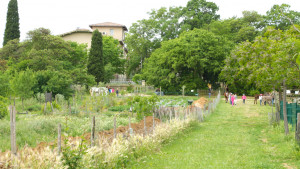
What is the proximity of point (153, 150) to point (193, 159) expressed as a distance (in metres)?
1.55

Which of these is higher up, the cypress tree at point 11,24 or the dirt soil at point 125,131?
Result: the cypress tree at point 11,24

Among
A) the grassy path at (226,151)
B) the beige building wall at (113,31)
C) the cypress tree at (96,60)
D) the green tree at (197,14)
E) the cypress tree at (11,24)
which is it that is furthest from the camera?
the beige building wall at (113,31)

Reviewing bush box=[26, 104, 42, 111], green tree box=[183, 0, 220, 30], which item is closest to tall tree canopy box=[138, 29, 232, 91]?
green tree box=[183, 0, 220, 30]

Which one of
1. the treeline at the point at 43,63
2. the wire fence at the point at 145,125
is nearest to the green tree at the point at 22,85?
the treeline at the point at 43,63

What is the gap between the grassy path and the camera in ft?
34.0

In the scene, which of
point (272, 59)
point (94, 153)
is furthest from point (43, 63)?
point (94, 153)

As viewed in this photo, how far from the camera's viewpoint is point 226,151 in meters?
12.7

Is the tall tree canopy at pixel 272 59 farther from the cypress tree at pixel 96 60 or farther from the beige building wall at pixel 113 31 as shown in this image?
the beige building wall at pixel 113 31

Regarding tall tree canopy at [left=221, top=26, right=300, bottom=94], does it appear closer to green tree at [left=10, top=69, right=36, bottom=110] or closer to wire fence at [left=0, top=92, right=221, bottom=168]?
wire fence at [left=0, top=92, right=221, bottom=168]

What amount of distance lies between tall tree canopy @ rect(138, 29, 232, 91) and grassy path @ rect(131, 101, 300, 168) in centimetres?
2993

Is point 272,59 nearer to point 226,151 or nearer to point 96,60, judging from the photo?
point 226,151

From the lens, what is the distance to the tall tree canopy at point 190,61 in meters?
48.0

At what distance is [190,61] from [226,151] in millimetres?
35308

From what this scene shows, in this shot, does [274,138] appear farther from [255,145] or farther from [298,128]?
[298,128]
